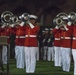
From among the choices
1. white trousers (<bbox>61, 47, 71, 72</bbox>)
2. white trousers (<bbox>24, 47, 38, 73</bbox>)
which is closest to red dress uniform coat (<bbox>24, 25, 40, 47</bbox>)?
white trousers (<bbox>24, 47, 38, 73</bbox>)

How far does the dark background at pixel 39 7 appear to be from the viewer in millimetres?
31391

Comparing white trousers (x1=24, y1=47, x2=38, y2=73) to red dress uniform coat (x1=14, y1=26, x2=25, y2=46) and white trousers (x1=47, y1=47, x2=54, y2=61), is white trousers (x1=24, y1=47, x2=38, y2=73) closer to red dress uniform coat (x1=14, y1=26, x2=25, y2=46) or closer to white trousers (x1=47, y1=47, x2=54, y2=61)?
red dress uniform coat (x1=14, y1=26, x2=25, y2=46)

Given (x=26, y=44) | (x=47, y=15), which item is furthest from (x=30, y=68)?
(x=47, y=15)

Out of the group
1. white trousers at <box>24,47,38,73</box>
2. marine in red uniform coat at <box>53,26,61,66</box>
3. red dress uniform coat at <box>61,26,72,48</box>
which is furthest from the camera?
marine in red uniform coat at <box>53,26,61,66</box>

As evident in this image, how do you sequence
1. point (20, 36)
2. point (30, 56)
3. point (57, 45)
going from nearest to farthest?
point (30, 56) < point (20, 36) < point (57, 45)

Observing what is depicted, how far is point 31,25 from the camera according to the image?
16.1 m

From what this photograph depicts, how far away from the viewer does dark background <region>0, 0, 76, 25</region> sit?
31.4 m

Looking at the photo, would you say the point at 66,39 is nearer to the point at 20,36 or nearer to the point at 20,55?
the point at 20,36

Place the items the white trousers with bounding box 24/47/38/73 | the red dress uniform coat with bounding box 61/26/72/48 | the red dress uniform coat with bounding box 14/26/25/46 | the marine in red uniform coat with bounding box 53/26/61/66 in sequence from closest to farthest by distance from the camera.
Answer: the white trousers with bounding box 24/47/38/73, the red dress uniform coat with bounding box 61/26/72/48, the red dress uniform coat with bounding box 14/26/25/46, the marine in red uniform coat with bounding box 53/26/61/66

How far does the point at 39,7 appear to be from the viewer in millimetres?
31688

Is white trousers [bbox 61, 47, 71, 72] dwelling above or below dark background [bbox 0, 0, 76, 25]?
below

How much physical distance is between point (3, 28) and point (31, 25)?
4212 mm

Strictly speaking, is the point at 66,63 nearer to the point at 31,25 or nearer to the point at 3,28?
the point at 31,25

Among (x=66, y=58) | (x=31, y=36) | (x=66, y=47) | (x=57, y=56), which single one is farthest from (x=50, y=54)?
(x=31, y=36)
